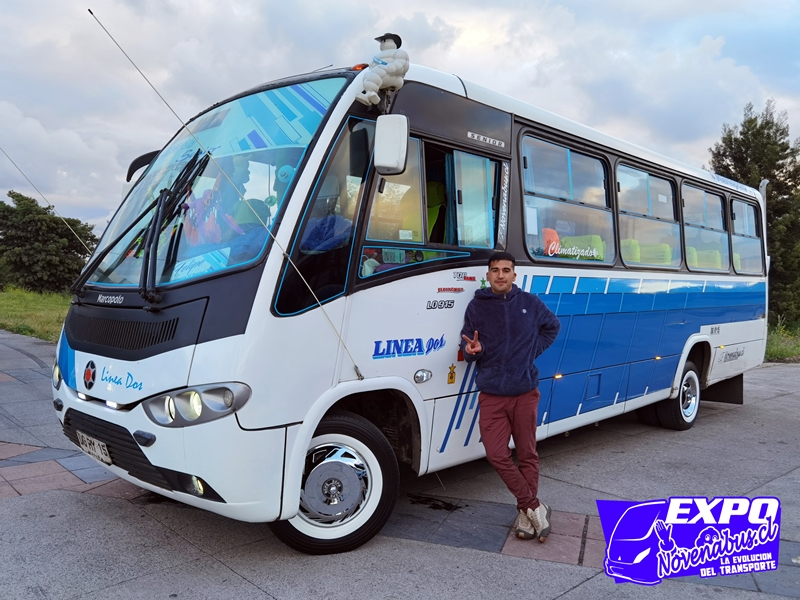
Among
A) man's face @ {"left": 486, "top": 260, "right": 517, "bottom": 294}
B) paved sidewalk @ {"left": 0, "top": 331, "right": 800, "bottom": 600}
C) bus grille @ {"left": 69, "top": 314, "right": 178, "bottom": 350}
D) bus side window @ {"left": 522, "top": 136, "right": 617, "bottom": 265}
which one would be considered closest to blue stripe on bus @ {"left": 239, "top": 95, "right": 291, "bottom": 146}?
bus grille @ {"left": 69, "top": 314, "right": 178, "bottom": 350}

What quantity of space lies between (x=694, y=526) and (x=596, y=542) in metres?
0.77

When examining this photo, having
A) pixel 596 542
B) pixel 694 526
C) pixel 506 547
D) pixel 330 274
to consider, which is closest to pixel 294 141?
pixel 330 274

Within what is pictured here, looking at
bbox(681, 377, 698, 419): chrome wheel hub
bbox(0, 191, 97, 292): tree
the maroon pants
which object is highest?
bbox(0, 191, 97, 292): tree

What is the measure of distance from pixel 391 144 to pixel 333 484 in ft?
6.27

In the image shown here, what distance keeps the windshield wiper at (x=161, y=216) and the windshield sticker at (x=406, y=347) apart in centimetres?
127

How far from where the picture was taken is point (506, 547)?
4.20m

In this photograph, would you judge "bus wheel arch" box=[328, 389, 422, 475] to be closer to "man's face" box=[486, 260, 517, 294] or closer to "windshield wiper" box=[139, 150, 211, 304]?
"man's face" box=[486, 260, 517, 294]

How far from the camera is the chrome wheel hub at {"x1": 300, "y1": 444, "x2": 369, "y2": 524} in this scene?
3797mm

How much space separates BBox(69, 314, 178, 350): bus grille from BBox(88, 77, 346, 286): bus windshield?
259mm

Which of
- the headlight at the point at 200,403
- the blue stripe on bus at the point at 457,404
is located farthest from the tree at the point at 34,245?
the headlight at the point at 200,403

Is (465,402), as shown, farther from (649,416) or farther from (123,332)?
(649,416)

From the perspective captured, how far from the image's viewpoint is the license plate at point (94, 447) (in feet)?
12.7

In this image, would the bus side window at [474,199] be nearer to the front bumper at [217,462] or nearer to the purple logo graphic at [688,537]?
the front bumper at [217,462]

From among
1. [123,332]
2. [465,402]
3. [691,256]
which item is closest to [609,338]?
[465,402]
